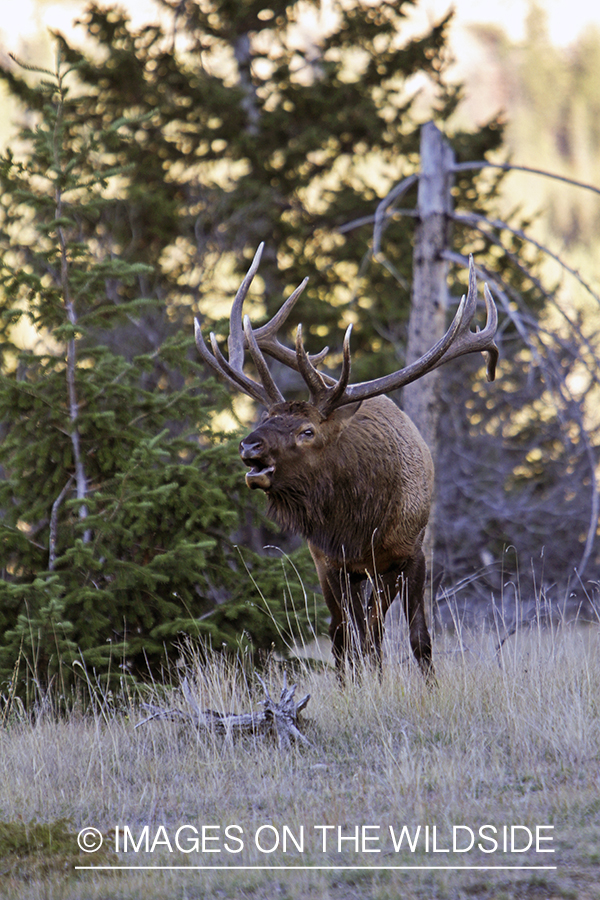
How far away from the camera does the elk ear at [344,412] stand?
5301 mm

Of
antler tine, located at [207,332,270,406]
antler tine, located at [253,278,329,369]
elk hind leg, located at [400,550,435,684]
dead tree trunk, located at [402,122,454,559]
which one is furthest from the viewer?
dead tree trunk, located at [402,122,454,559]

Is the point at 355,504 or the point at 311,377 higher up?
the point at 311,377

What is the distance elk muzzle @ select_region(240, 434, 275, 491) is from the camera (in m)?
4.71

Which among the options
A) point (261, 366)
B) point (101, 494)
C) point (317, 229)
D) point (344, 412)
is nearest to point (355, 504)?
point (344, 412)

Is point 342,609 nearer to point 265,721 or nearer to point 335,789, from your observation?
point 265,721

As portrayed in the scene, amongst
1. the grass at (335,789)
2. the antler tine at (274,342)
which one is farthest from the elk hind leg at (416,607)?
the antler tine at (274,342)

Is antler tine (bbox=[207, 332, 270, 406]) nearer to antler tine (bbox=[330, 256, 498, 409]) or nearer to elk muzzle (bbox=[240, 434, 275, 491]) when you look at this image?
antler tine (bbox=[330, 256, 498, 409])

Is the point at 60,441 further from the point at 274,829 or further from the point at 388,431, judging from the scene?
the point at 274,829

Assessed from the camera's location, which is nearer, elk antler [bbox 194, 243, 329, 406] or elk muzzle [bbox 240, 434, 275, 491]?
elk muzzle [bbox 240, 434, 275, 491]

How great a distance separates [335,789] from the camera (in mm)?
4047

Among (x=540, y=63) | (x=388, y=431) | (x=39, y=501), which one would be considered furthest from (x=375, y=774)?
(x=540, y=63)

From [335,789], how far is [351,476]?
1.85 meters

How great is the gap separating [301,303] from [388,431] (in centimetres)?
732

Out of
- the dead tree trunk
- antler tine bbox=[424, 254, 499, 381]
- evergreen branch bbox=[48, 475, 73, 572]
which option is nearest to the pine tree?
evergreen branch bbox=[48, 475, 73, 572]
